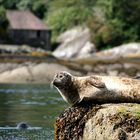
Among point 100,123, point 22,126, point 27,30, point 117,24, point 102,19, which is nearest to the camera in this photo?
point 100,123

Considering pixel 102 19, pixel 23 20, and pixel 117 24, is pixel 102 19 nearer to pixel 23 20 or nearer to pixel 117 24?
pixel 117 24

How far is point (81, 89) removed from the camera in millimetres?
13977

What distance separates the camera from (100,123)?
13.2 metres

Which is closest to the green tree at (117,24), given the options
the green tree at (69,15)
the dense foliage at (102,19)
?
the dense foliage at (102,19)

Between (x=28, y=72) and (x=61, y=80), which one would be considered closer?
(x=61, y=80)

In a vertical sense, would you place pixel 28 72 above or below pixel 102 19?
below

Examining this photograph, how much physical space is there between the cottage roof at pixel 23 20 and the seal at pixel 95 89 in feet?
253

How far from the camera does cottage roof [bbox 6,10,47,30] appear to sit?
9106cm

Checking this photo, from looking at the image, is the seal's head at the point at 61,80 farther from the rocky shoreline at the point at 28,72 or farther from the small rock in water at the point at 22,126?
the rocky shoreline at the point at 28,72

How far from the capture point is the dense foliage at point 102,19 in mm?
86812

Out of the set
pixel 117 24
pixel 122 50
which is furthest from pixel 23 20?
pixel 122 50

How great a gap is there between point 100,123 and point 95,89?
89cm

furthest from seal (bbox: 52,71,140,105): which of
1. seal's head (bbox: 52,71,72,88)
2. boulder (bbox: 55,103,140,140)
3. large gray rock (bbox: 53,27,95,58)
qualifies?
large gray rock (bbox: 53,27,95,58)

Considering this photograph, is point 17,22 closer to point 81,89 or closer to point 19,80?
point 19,80
